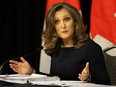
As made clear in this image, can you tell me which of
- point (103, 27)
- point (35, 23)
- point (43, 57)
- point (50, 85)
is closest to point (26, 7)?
point (35, 23)

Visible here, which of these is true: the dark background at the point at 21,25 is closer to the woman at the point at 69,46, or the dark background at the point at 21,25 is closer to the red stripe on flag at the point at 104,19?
the red stripe on flag at the point at 104,19

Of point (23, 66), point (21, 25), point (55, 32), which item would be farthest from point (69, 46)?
point (21, 25)

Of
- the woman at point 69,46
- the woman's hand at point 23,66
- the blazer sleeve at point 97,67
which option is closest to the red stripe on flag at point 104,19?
the woman at point 69,46

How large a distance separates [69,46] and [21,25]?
140 centimetres

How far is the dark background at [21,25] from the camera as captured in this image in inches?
144

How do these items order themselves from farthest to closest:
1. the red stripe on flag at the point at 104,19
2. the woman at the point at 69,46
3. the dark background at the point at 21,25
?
the dark background at the point at 21,25
the red stripe on flag at the point at 104,19
the woman at the point at 69,46

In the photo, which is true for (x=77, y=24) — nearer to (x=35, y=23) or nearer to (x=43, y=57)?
(x=43, y=57)

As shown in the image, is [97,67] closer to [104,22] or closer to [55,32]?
[55,32]

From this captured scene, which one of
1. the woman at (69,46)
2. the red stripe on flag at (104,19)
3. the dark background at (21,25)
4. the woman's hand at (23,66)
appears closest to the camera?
the woman's hand at (23,66)

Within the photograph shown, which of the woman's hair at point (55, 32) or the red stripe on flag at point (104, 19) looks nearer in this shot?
the woman's hair at point (55, 32)

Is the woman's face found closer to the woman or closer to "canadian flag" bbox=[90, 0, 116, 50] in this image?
the woman

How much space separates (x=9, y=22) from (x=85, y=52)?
1703 millimetres

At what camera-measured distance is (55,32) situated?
2.47 metres

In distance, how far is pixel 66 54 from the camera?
2.37 m
